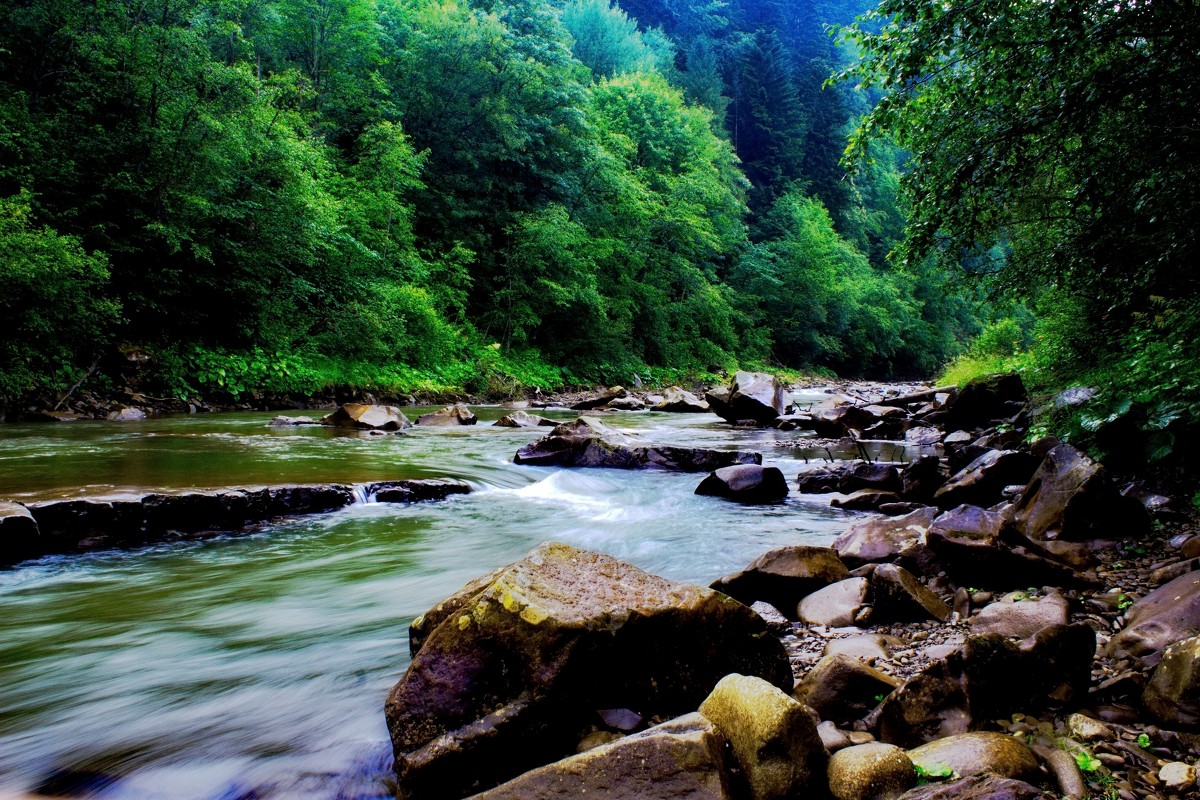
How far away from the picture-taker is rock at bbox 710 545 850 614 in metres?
4.19

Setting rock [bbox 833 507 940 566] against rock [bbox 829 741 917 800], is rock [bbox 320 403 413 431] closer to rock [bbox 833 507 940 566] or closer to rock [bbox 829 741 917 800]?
rock [bbox 833 507 940 566]

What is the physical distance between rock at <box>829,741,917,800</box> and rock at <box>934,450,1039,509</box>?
517cm

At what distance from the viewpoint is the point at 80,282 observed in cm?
1202

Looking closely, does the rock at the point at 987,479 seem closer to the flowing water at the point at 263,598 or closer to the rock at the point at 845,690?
the flowing water at the point at 263,598

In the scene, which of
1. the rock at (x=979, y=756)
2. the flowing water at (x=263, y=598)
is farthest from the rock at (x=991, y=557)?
the rock at (x=979, y=756)

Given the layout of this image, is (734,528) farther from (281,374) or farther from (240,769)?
(281,374)

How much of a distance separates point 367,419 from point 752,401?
956cm

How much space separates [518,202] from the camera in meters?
28.2

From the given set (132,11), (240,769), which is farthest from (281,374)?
(240,769)

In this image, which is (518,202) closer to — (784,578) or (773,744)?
(784,578)

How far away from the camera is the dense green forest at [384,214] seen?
14219 mm

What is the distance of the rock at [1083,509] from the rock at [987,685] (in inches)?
94.9

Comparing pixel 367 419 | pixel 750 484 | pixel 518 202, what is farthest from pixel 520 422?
pixel 518 202

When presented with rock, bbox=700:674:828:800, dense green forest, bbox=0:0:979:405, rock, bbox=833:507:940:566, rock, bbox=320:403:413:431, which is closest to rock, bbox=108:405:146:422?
dense green forest, bbox=0:0:979:405
